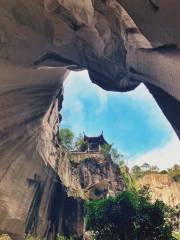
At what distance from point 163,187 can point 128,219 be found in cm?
2530

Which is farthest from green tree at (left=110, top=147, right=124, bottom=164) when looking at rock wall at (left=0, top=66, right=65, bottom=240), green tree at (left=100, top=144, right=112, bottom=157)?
rock wall at (left=0, top=66, right=65, bottom=240)

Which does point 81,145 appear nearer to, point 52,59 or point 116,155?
point 116,155

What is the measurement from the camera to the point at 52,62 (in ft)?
61.7

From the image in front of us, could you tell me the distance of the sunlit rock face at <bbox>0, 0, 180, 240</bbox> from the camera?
12.0m

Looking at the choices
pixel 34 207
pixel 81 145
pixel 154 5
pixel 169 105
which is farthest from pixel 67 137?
pixel 154 5

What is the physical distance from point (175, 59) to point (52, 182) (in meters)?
14.9

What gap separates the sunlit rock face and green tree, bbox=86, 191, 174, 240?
14.5 ft

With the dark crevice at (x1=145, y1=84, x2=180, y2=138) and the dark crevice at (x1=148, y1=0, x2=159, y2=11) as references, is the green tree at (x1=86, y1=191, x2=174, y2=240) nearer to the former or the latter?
the dark crevice at (x1=145, y1=84, x2=180, y2=138)

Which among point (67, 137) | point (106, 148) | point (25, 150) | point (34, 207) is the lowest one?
point (34, 207)

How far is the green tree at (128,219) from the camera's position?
1539 centimetres

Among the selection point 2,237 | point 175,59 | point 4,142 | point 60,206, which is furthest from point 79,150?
point 175,59

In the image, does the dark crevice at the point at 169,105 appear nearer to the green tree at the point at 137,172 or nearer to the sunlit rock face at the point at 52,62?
the sunlit rock face at the point at 52,62

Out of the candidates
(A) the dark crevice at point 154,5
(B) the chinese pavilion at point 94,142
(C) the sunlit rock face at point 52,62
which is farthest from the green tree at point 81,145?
(A) the dark crevice at point 154,5

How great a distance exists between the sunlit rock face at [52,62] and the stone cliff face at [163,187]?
64.1ft
